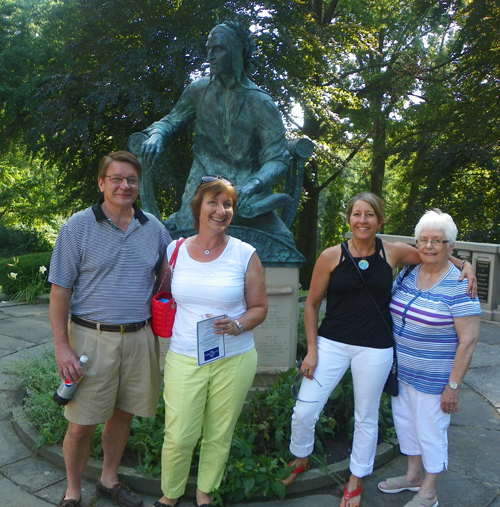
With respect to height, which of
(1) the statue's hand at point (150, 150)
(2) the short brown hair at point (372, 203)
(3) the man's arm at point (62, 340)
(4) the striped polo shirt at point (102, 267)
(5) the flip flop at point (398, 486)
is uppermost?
(1) the statue's hand at point (150, 150)

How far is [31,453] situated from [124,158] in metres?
2.09

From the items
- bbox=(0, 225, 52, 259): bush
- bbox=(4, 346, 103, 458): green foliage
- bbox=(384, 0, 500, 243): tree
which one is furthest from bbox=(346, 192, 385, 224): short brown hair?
bbox=(0, 225, 52, 259): bush

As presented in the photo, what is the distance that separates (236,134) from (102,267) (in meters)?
2.26

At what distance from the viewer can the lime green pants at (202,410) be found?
8.17 ft

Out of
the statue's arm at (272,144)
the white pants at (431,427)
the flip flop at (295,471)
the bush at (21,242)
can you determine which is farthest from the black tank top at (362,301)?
the bush at (21,242)

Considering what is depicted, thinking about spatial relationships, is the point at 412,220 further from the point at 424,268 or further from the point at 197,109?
the point at 424,268

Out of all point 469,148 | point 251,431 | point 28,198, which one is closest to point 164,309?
point 251,431

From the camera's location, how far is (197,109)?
4496 millimetres

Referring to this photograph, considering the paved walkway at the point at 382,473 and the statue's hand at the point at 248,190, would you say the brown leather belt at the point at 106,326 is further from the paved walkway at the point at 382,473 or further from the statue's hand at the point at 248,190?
the statue's hand at the point at 248,190

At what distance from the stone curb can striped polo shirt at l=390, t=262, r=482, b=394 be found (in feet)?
2.64

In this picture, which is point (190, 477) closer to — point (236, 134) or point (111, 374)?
point (111, 374)

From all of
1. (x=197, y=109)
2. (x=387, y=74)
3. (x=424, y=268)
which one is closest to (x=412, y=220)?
(x=387, y=74)

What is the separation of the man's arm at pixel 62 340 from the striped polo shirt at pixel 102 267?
5 cm

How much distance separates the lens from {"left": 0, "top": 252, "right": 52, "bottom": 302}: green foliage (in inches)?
350
